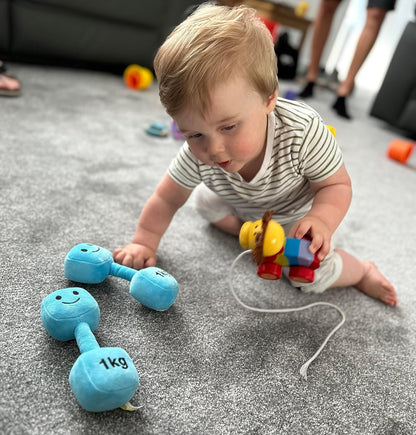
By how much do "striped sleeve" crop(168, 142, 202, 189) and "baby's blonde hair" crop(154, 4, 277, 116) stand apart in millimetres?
168

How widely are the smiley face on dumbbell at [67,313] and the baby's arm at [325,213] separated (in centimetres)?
32

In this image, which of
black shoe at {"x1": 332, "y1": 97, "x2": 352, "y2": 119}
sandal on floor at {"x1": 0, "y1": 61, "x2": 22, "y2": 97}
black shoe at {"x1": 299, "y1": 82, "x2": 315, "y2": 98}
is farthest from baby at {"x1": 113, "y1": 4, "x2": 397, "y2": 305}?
black shoe at {"x1": 299, "y1": 82, "x2": 315, "y2": 98}

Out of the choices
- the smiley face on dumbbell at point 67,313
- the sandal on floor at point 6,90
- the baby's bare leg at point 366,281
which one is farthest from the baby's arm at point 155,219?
the sandal on floor at point 6,90

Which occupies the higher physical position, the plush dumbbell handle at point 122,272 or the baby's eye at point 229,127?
the baby's eye at point 229,127

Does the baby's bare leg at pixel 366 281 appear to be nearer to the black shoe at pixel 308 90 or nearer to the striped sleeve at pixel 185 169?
the striped sleeve at pixel 185 169

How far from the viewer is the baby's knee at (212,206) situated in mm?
917

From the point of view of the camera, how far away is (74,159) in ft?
3.55

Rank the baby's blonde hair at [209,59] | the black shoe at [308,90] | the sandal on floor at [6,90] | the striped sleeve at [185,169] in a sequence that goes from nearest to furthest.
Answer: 1. the baby's blonde hair at [209,59]
2. the striped sleeve at [185,169]
3. the sandal on floor at [6,90]
4. the black shoe at [308,90]

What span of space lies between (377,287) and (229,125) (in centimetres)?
46

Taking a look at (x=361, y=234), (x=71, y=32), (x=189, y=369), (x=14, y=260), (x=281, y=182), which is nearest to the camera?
(x=189, y=369)

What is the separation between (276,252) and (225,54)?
0.28 metres

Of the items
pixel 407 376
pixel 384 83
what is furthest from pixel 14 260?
pixel 384 83

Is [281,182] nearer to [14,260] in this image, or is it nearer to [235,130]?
[235,130]

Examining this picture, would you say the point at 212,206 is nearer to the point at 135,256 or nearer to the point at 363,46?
the point at 135,256
